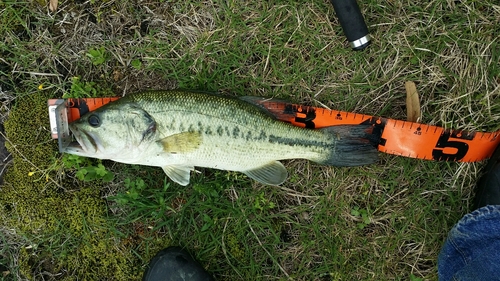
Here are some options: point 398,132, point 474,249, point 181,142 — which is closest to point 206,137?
point 181,142

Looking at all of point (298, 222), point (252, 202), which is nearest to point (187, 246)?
point (252, 202)

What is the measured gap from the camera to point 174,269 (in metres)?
3.85

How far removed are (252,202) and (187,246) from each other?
77 centimetres

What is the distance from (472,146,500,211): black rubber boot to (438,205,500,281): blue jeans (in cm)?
24

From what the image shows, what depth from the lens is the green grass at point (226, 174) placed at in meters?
3.95

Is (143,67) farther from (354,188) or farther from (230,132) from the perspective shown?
(354,188)

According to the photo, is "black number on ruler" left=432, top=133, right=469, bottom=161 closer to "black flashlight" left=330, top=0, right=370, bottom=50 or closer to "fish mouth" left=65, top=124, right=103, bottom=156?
"black flashlight" left=330, top=0, right=370, bottom=50

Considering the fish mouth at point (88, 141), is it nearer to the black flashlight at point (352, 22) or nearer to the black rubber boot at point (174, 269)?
the black rubber boot at point (174, 269)

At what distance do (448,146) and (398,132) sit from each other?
1.60 feet

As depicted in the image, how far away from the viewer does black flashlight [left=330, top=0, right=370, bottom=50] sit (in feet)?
11.9

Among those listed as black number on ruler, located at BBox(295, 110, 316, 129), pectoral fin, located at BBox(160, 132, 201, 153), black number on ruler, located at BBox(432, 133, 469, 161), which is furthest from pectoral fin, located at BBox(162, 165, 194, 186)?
black number on ruler, located at BBox(432, 133, 469, 161)

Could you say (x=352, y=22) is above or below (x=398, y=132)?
above

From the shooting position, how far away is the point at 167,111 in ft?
11.2

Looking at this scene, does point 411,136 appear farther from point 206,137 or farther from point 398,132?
point 206,137
